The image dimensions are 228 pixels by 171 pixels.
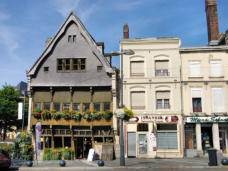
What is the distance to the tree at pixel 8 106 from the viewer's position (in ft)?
114

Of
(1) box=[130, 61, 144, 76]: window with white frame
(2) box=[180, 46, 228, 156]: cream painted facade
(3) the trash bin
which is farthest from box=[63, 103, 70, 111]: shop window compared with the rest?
(3) the trash bin

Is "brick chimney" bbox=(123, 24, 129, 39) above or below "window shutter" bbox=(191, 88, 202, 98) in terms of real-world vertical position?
above

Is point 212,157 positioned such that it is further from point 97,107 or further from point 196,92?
point 97,107

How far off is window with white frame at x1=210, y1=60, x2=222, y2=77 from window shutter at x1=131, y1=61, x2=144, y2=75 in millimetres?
6516

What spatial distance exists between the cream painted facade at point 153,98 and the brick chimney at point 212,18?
17.6 ft

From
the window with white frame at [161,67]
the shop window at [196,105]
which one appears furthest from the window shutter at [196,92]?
the window with white frame at [161,67]

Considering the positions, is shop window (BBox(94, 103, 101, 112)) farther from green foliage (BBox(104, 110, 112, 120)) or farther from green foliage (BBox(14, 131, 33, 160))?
green foliage (BBox(14, 131, 33, 160))

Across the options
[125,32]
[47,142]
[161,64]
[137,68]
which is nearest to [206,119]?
[161,64]

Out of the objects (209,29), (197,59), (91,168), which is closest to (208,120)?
(197,59)

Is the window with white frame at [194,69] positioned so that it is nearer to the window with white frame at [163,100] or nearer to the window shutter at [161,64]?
the window shutter at [161,64]

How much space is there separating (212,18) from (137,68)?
33.1ft

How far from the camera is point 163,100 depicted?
72.4 feet

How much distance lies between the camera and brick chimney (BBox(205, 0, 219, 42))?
24.9 metres

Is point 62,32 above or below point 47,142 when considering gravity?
above
